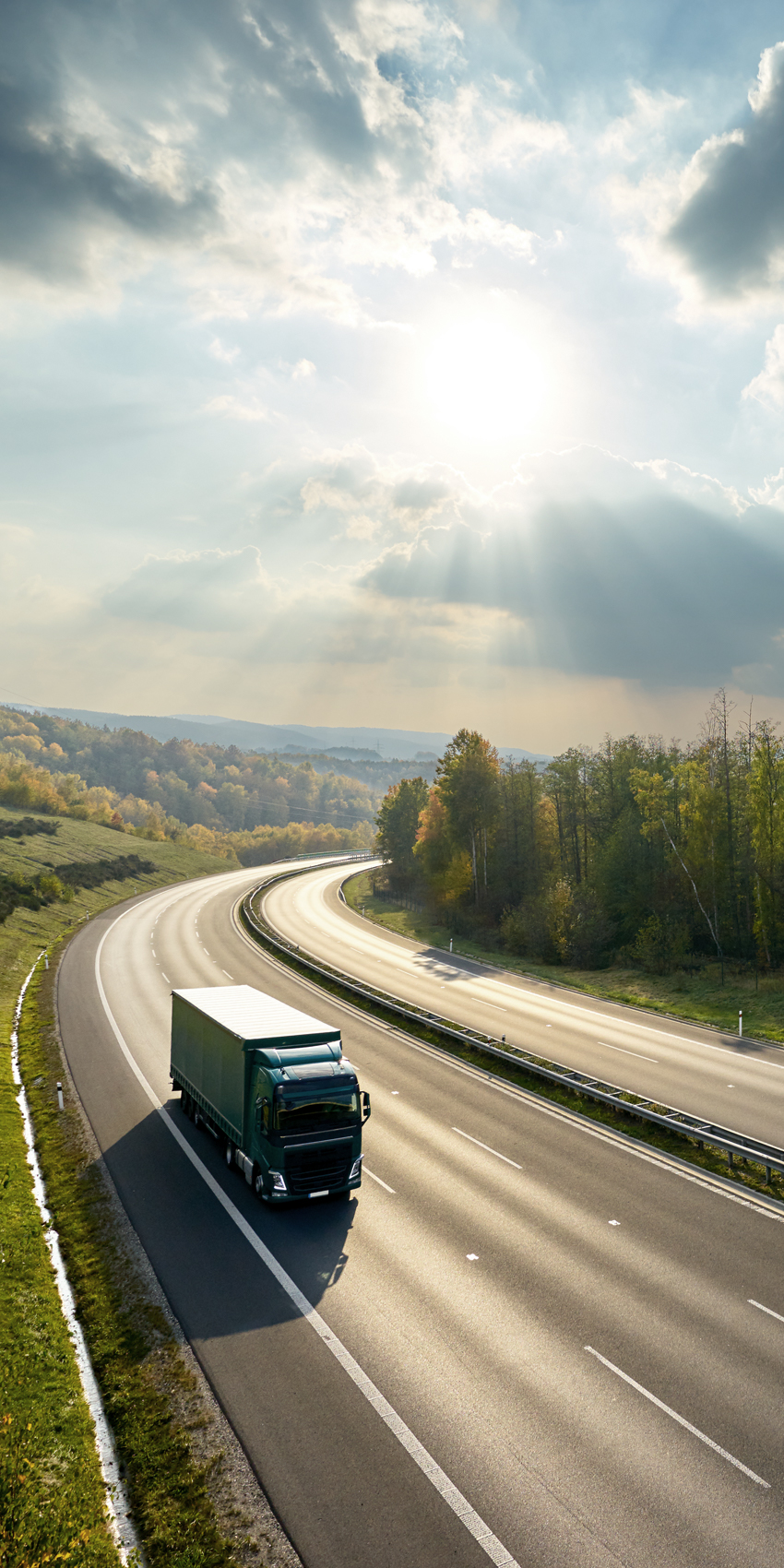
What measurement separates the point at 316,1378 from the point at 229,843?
178298 millimetres

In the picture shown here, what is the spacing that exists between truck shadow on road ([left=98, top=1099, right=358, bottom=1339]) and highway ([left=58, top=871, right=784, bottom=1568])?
2.2 inches

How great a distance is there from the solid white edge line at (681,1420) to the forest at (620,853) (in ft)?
Answer: 109

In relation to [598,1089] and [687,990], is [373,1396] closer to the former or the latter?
[598,1089]

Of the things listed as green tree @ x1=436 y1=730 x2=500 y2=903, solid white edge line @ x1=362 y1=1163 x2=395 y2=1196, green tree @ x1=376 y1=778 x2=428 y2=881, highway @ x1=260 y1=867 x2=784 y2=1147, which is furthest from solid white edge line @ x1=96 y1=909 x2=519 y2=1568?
green tree @ x1=376 y1=778 x2=428 y2=881

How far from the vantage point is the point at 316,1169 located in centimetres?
1600

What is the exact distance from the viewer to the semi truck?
15789mm

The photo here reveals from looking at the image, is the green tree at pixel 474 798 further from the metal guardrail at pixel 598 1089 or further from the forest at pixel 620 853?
the metal guardrail at pixel 598 1089

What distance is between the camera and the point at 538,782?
213ft

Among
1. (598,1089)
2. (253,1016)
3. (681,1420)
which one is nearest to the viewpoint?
(681,1420)

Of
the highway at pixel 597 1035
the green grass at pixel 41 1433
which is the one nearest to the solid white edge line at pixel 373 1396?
the green grass at pixel 41 1433

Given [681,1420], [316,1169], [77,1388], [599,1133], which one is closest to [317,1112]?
[316,1169]

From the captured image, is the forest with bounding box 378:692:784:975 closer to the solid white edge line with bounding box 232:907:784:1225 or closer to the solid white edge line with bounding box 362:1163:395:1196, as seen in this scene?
the solid white edge line with bounding box 232:907:784:1225

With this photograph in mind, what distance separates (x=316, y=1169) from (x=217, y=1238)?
2.24 metres

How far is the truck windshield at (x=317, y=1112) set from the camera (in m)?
15.7
